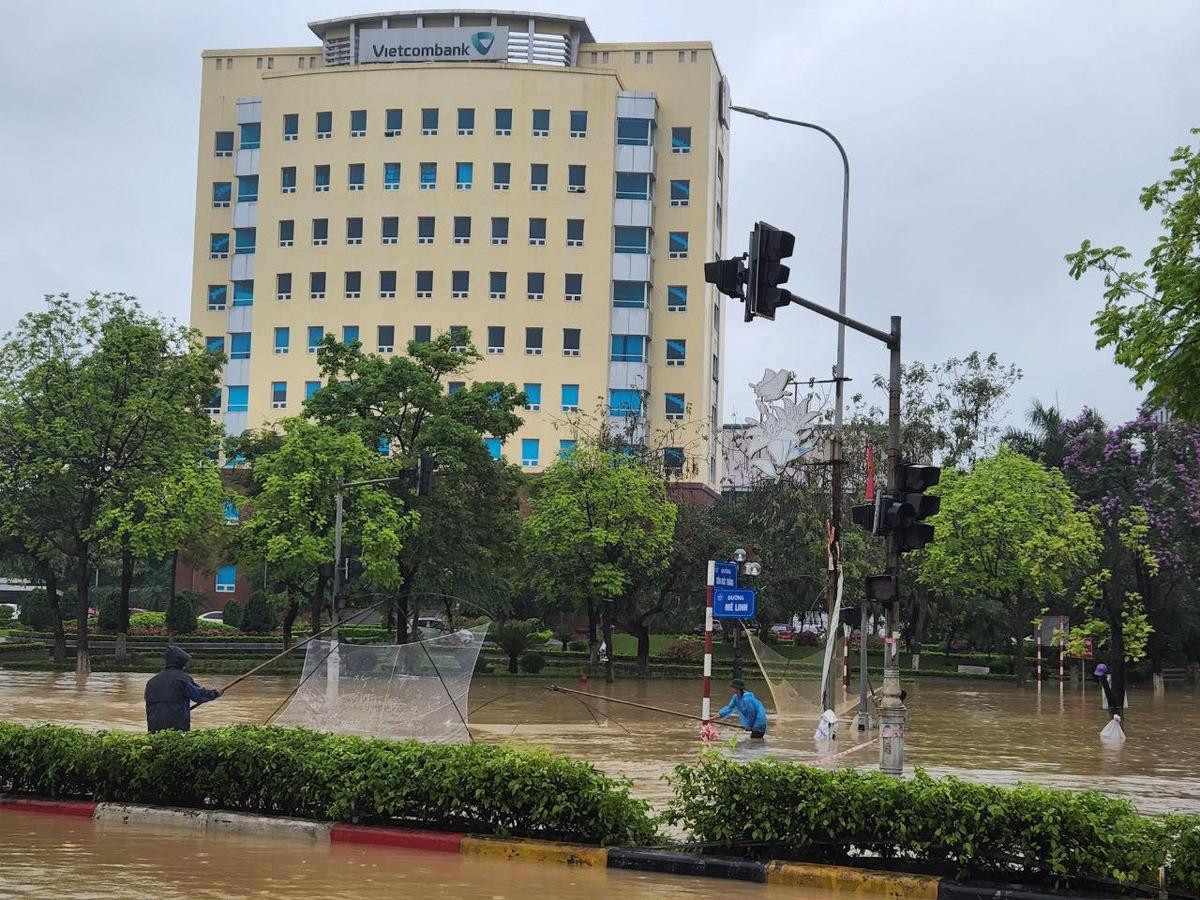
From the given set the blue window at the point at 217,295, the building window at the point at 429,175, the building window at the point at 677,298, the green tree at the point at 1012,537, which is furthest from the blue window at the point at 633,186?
the green tree at the point at 1012,537

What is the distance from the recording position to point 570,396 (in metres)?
78.4

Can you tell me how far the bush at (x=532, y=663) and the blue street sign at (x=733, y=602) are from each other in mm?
29045

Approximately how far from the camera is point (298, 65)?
3337 inches

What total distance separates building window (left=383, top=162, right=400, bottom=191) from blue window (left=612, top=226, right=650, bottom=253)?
12.3 m

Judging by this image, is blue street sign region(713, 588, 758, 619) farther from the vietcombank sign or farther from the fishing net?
the vietcombank sign

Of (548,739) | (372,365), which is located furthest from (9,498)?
(548,739)

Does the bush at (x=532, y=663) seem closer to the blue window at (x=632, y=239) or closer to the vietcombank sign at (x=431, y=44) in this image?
the blue window at (x=632, y=239)

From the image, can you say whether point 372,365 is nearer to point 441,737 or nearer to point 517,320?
point 517,320

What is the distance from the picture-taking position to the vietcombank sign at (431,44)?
80.3 m

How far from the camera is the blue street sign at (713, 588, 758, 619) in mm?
26719

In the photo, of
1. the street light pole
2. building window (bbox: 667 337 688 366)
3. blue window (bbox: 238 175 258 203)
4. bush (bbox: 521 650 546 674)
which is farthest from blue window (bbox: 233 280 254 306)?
the street light pole

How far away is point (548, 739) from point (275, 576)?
89.4 ft

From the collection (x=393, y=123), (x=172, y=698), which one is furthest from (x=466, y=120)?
(x=172, y=698)

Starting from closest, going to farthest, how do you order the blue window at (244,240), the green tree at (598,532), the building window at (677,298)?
the green tree at (598,532), the building window at (677,298), the blue window at (244,240)
